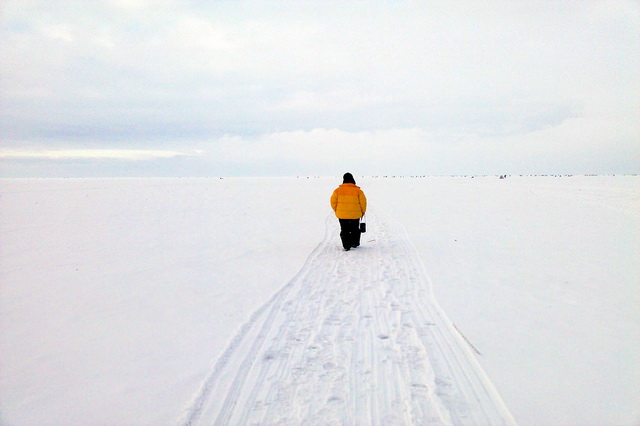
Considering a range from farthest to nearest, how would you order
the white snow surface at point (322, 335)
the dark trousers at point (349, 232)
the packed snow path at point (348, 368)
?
the dark trousers at point (349, 232)
the white snow surface at point (322, 335)
the packed snow path at point (348, 368)

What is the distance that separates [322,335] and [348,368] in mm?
843

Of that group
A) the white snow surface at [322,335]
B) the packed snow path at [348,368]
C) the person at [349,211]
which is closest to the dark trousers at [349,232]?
the person at [349,211]

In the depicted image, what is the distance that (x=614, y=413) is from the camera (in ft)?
10.7

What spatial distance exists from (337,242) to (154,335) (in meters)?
7.39

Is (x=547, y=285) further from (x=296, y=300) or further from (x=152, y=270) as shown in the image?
(x=152, y=270)

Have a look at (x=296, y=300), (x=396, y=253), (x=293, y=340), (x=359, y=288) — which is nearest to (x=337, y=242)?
(x=396, y=253)

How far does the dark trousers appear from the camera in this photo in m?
10.4

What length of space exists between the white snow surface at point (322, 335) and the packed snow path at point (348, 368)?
0.06 ft

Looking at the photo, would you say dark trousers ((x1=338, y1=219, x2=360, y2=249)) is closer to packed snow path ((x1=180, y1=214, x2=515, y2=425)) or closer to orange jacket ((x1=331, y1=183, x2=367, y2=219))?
orange jacket ((x1=331, y1=183, x2=367, y2=219))

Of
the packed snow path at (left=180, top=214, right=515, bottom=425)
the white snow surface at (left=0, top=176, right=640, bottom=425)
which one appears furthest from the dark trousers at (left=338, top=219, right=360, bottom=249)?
the packed snow path at (left=180, top=214, right=515, bottom=425)

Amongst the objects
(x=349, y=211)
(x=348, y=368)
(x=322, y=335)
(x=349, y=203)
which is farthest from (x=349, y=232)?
(x=348, y=368)

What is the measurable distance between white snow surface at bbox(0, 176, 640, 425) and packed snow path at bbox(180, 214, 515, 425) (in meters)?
Answer: 0.02

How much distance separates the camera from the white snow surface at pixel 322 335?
337cm

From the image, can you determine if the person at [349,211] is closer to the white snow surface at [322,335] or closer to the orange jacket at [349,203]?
the orange jacket at [349,203]
